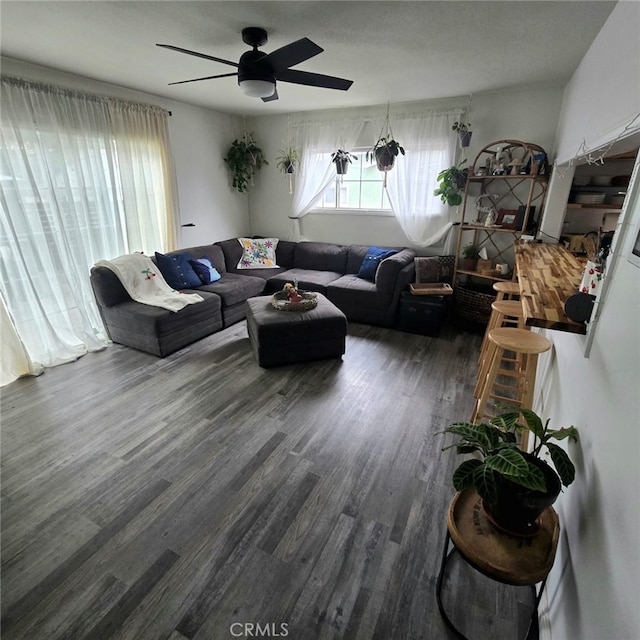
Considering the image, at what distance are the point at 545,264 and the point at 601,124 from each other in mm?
785

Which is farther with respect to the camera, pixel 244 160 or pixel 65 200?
pixel 244 160

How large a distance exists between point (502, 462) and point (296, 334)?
7.21 feet

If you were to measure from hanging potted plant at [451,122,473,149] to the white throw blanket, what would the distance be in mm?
3304

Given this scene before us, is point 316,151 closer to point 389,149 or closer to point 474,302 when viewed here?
point 389,149

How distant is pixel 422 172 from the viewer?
13.5ft

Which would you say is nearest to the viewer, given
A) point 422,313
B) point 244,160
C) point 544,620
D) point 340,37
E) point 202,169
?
point 544,620

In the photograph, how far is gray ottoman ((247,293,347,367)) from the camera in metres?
3.00

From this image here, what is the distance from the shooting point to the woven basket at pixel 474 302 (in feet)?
12.0

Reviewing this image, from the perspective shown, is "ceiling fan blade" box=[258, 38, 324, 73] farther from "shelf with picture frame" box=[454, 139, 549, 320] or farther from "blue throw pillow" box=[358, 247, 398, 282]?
"blue throw pillow" box=[358, 247, 398, 282]

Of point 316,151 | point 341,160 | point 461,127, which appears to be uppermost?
point 461,127

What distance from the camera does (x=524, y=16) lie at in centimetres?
194

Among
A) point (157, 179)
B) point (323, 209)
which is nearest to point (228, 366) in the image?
point (157, 179)

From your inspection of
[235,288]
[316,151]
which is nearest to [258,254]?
[235,288]

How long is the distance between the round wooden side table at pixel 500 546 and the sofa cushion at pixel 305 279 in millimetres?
3205
